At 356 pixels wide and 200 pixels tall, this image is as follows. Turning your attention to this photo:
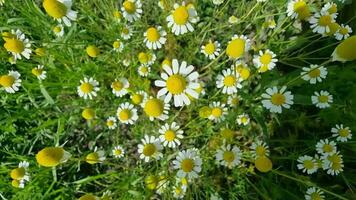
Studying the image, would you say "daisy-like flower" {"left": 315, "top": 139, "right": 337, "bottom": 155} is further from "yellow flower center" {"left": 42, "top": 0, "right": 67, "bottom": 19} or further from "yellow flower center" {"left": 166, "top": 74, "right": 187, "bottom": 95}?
"yellow flower center" {"left": 42, "top": 0, "right": 67, "bottom": 19}

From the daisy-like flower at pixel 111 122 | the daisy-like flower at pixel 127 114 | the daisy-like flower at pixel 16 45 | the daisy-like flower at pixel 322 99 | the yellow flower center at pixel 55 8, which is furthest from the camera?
the daisy-like flower at pixel 111 122

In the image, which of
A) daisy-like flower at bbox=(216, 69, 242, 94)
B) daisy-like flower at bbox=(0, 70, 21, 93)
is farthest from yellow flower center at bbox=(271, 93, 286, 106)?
daisy-like flower at bbox=(0, 70, 21, 93)

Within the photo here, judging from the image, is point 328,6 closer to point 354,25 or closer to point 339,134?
point 354,25

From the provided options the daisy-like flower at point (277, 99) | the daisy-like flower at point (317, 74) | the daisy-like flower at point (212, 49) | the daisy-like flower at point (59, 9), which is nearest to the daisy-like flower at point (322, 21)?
the daisy-like flower at point (317, 74)

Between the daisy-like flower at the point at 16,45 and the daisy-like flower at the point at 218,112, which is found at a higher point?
the daisy-like flower at the point at 16,45

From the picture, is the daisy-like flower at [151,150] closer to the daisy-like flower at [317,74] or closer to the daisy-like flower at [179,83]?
the daisy-like flower at [179,83]

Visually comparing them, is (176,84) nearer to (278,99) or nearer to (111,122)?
(278,99)

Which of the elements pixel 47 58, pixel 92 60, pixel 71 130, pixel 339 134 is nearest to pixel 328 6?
pixel 339 134
